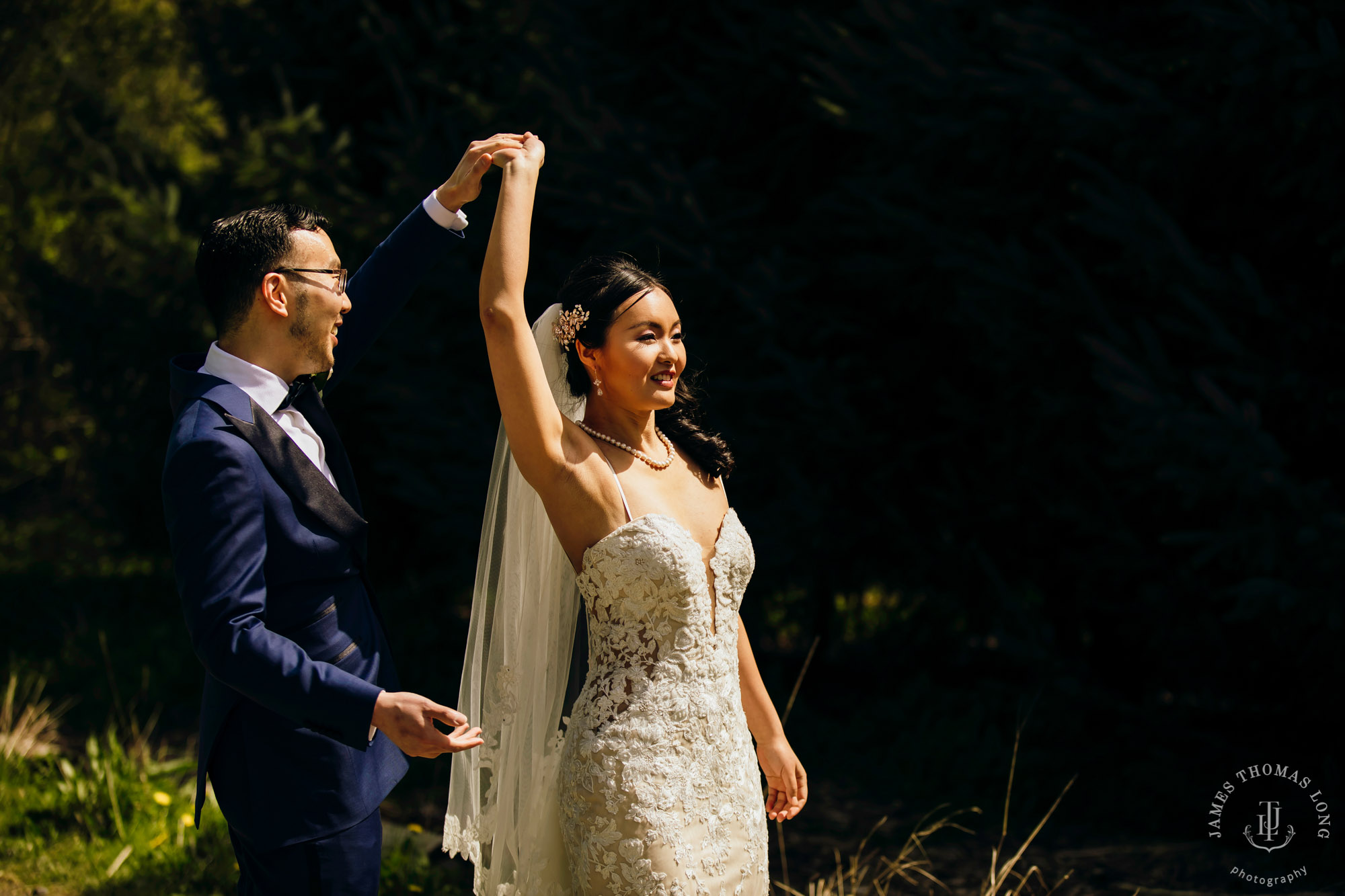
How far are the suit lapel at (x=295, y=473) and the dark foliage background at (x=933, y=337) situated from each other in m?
2.03

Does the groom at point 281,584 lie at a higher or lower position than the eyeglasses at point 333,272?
lower

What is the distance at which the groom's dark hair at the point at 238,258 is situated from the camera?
87.5 inches

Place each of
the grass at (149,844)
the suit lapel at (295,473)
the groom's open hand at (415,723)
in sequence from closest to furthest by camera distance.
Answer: the groom's open hand at (415,723) < the suit lapel at (295,473) < the grass at (149,844)

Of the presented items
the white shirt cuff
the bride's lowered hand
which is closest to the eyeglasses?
the white shirt cuff

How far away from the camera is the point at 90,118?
35.7 feet

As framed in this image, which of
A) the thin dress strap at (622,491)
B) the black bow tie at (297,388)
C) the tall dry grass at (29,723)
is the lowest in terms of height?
the tall dry grass at (29,723)

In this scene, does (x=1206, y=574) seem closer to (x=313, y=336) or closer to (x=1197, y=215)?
(x=1197, y=215)

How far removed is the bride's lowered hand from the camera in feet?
9.27

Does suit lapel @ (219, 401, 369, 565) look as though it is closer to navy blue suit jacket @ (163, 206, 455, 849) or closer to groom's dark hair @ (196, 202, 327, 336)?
navy blue suit jacket @ (163, 206, 455, 849)

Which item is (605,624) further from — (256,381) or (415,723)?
(256,381)

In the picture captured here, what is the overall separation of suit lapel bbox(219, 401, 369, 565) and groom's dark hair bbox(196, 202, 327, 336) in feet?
0.74

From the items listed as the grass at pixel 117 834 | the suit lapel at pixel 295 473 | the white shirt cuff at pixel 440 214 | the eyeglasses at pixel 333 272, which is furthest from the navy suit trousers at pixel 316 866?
the grass at pixel 117 834

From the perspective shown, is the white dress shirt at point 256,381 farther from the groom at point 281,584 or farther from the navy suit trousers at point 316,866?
the navy suit trousers at point 316,866

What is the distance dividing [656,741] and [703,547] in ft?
1.60
